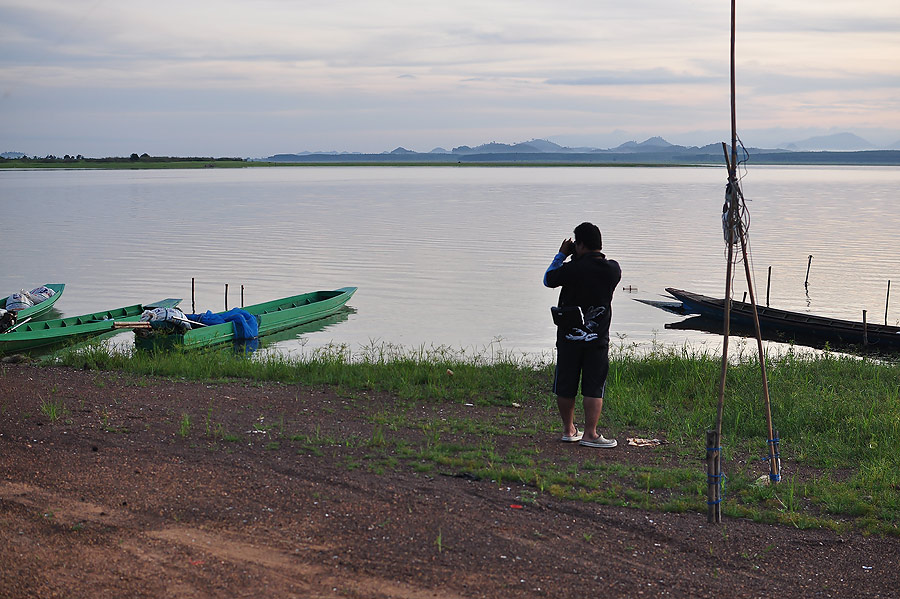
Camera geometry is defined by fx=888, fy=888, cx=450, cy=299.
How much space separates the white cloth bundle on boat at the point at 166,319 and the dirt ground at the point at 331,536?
935 centimetres

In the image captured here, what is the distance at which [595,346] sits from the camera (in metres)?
8.08

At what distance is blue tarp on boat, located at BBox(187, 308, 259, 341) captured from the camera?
1969cm

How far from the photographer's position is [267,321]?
21.5 m

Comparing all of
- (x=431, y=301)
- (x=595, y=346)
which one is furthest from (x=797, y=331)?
(x=595, y=346)

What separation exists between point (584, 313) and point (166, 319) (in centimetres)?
1161

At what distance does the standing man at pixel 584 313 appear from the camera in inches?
311

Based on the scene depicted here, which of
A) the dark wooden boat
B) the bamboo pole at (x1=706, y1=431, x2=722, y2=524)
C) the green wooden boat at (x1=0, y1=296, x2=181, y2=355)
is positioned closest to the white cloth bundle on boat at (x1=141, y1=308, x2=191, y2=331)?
the green wooden boat at (x1=0, y1=296, x2=181, y2=355)

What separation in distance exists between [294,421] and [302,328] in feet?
47.2

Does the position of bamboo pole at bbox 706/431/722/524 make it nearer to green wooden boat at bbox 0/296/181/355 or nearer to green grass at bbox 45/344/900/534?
green grass at bbox 45/344/900/534

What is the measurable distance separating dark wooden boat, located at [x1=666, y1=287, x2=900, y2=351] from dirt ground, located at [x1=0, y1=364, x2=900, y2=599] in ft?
48.8

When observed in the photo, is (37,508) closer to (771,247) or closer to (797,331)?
(797,331)

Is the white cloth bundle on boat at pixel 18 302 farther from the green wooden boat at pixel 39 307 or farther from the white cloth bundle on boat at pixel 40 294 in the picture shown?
the white cloth bundle on boat at pixel 40 294

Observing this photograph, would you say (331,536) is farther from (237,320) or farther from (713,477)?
(237,320)

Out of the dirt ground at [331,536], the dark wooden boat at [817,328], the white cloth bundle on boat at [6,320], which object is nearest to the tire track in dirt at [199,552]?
the dirt ground at [331,536]
